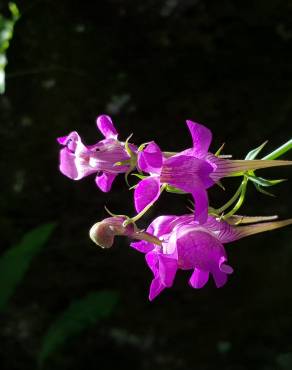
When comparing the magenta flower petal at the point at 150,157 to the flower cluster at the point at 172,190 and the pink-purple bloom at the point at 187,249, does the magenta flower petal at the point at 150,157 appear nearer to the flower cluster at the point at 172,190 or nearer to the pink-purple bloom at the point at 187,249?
the flower cluster at the point at 172,190

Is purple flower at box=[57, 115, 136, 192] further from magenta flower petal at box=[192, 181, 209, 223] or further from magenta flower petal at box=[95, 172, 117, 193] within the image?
magenta flower petal at box=[192, 181, 209, 223]

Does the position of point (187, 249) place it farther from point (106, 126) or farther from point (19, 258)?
point (19, 258)

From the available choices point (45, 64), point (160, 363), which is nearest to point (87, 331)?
point (160, 363)

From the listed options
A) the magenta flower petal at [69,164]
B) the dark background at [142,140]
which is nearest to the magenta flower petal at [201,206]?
the magenta flower petal at [69,164]

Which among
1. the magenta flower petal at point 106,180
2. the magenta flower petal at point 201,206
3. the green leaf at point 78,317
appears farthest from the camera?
the green leaf at point 78,317

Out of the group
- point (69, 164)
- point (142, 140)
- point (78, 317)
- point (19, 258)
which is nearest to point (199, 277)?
point (69, 164)

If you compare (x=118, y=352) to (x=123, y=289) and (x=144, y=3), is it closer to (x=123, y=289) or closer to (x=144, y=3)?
(x=123, y=289)
